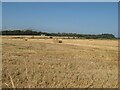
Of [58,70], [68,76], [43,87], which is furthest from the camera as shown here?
[58,70]

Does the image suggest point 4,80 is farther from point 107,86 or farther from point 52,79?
point 107,86

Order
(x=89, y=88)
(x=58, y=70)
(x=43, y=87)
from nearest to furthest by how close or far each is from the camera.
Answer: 1. (x=43, y=87)
2. (x=89, y=88)
3. (x=58, y=70)

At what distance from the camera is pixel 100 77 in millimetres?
10109

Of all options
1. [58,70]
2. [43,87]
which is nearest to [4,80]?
[43,87]

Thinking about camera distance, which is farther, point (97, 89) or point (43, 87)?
point (97, 89)

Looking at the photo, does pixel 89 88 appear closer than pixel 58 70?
Yes

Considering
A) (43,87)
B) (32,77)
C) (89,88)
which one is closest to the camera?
(43,87)

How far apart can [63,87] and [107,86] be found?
1.75 m

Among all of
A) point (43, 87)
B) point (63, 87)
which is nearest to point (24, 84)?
point (43, 87)

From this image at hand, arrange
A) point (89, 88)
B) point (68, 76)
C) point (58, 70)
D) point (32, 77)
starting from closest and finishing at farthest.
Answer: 1. point (89, 88)
2. point (32, 77)
3. point (68, 76)
4. point (58, 70)

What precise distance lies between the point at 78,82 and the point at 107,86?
0.87 meters

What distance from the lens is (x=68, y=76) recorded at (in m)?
9.72

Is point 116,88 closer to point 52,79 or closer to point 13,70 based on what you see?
point 52,79

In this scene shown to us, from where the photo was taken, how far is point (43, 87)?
7.61 metres
